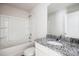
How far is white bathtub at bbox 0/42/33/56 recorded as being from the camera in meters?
1.01

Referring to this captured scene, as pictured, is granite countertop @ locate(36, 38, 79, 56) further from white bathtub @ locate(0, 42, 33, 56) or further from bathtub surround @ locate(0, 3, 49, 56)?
white bathtub @ locate(0, 42, 33, 56)

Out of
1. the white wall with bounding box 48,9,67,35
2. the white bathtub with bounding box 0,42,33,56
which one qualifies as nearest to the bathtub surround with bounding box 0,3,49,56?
the white bathtub with bounding box 0,42,33,56

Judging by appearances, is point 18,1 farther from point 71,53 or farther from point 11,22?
point 71,53

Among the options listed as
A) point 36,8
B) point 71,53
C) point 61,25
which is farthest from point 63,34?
point 36,8

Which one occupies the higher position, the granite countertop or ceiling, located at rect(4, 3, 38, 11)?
ceiling, located at rect(4, 3, 38, 11)

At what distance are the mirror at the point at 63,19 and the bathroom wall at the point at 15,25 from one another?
0.47 metres

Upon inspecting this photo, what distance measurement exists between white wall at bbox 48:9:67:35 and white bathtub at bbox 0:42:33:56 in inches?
20.0

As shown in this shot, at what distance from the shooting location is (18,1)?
3.21 feet

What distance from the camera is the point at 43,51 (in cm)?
103

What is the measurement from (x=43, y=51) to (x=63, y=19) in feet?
2.35

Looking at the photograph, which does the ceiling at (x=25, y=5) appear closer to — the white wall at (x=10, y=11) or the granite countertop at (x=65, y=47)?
the white wall at (x=10, y=11)

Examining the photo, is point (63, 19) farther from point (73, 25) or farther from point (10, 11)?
point (10, 11)

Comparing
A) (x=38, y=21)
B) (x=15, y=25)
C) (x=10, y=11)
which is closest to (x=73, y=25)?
(x=38, y=21)

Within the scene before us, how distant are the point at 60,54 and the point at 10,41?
0.91 metres
